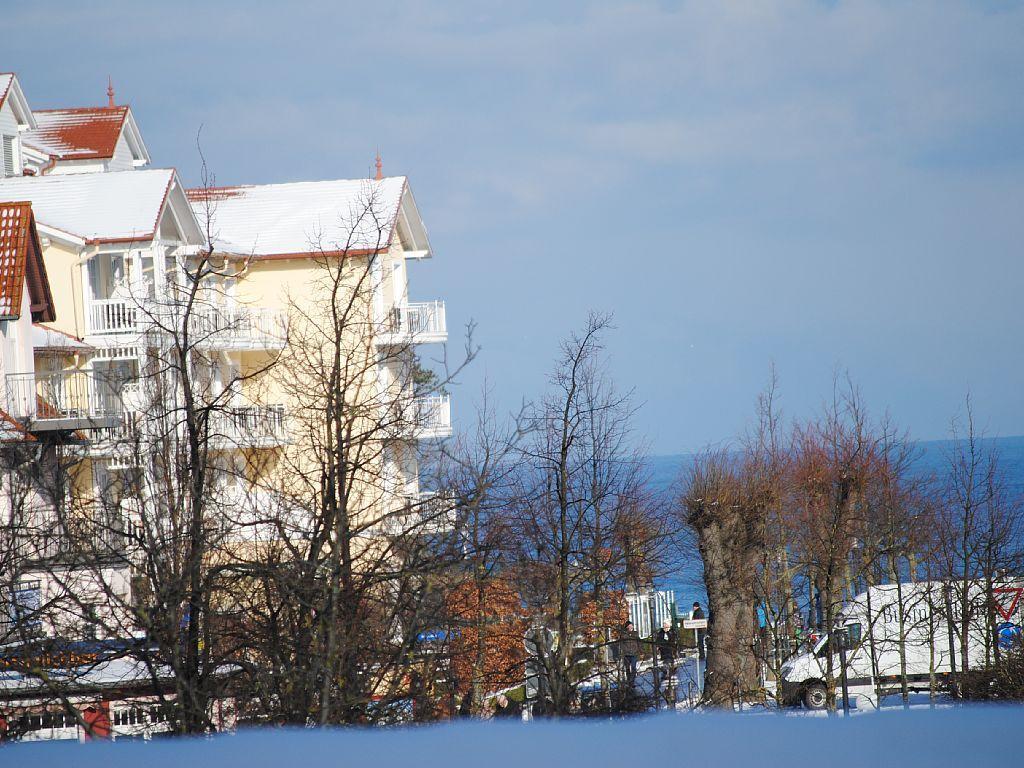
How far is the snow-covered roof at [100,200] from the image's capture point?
2998cm

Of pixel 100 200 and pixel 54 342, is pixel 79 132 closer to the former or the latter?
pixel 100 200

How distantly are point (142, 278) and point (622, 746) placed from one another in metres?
26.7

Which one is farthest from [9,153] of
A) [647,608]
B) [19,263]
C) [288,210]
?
[647,608]

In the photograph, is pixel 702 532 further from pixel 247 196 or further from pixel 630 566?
pixel 247 196

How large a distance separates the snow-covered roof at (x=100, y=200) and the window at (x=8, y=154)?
3.09 meters

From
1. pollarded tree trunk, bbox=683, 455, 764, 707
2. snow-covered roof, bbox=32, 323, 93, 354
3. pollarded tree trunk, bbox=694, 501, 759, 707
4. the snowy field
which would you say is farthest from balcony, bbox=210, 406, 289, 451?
snow-covered roof, bbox=32, 323, 93, 354

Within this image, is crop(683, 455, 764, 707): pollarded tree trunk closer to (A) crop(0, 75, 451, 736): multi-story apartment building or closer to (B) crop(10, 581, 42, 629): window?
(A) crop(0, 75, 451, 736): multi-story apartment building

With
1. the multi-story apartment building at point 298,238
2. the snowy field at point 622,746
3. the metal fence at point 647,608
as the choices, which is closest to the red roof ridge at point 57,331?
the multi-story apartment building at point 298,238

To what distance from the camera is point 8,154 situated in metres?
35.6

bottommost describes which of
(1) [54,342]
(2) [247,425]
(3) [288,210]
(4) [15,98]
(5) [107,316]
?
(2) [247,425]

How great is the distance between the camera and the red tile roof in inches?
1553

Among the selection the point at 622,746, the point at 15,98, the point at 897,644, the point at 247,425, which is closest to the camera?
the point at 622,746

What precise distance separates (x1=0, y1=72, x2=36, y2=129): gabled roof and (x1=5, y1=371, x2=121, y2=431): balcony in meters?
12.1

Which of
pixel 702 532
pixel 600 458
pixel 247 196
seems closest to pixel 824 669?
pixel 702 532
